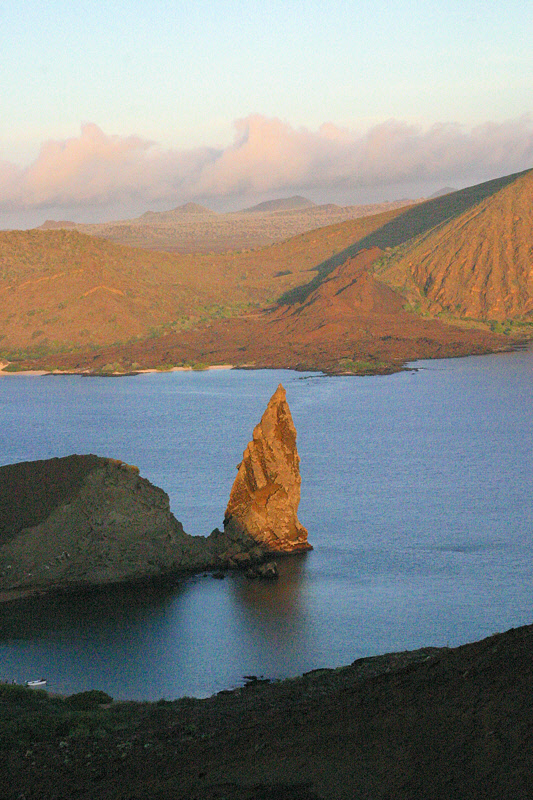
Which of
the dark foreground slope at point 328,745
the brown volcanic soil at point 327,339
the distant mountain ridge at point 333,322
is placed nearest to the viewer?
the dark foreground slope at point 328,745

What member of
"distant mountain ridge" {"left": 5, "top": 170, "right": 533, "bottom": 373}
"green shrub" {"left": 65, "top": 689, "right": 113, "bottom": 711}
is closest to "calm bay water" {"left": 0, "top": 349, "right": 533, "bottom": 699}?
"green shrub" {"left": 65, "top": 689, "right": 113, "bottom": 711}

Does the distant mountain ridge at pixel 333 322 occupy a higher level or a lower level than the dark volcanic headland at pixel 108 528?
higher

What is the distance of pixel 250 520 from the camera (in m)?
44.2

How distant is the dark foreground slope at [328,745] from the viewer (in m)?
15.0

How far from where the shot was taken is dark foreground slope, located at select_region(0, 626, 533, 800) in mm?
15039

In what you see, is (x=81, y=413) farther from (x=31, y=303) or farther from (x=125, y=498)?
(x=31, y=303)

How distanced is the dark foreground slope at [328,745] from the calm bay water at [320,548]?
8.81m

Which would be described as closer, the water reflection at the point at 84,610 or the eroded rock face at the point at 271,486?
the water reflection at the point at 84,610

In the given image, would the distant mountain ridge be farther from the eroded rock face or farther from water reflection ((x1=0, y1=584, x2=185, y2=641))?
water reflection ((x1=0, y1=584, x2=185, y2=641))

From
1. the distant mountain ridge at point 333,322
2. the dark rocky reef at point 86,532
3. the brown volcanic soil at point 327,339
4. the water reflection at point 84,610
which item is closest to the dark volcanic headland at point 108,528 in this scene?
the dark rocky reef at point 86,532

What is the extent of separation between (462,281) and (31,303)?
8057 centimetres

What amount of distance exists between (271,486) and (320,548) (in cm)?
433

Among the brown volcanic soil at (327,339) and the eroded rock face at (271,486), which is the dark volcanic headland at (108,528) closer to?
the eroded rock face at (271,486)

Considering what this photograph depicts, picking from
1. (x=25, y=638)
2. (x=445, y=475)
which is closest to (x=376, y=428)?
(x=445, y=475)
